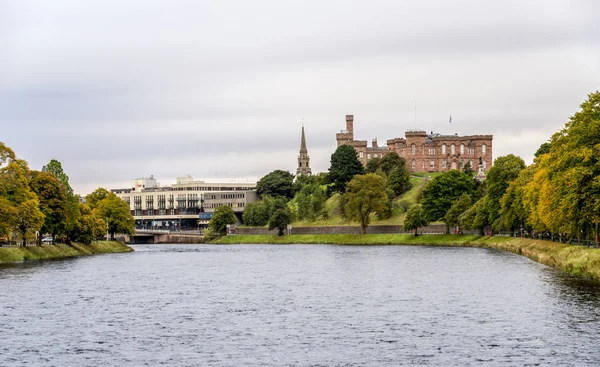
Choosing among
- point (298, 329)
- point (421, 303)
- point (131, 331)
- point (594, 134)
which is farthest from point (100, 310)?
point (594, 134)

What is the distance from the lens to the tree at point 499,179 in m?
148

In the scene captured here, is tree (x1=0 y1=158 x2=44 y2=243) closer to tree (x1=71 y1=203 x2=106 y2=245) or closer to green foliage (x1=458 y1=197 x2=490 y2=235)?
tree (x1=71 y1=203 x2=106 y2=245)

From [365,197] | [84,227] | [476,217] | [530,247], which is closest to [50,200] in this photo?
[84,227]

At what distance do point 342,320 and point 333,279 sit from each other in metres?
31.5

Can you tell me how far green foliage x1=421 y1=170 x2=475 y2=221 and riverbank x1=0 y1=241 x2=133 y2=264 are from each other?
205 feet

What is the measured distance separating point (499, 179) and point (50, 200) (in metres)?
71.2

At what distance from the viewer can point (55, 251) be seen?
474 feet

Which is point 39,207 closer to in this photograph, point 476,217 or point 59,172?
point 59,172

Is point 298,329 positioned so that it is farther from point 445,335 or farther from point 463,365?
point 463,365

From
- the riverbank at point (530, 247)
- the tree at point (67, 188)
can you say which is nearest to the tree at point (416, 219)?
the riverbank at point (530, 247)

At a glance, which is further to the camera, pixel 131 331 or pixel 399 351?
pixel 131 331

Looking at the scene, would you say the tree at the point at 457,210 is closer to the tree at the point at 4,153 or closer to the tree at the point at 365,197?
the tree at the point at 365,197

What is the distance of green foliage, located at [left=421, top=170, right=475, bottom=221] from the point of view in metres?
181

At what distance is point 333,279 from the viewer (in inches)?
3465
